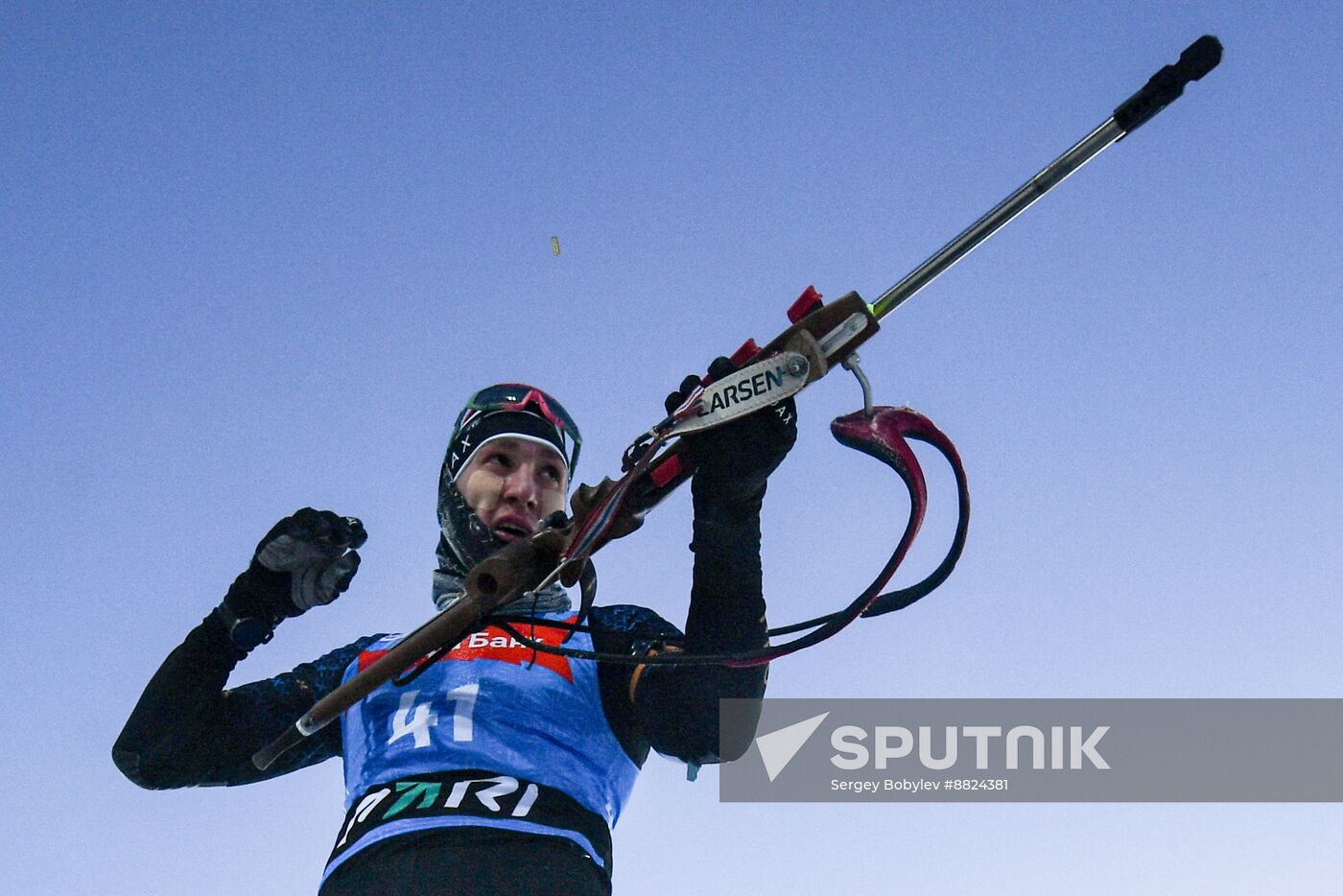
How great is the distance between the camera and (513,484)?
551 centimetres

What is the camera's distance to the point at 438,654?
14.0ft

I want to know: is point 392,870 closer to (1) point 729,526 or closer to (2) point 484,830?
(2) point 484,830

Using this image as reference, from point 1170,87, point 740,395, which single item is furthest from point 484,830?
point 1170,87

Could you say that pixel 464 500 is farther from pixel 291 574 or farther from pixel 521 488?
pixel 291 574

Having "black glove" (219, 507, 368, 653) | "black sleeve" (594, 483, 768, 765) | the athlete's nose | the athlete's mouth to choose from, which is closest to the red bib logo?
"black sleeve" (594, 483, 768, 765)

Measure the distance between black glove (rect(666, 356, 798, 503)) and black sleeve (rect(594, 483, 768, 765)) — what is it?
67 millimetres

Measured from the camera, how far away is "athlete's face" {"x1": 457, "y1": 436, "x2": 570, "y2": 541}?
542 centimetres

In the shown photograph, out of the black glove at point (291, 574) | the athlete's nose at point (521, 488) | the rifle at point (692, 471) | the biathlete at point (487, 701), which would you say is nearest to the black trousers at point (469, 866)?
the biathlete at point (487, 701)

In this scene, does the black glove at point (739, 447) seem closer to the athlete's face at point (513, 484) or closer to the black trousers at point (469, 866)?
the black trousers at point (469, 866)

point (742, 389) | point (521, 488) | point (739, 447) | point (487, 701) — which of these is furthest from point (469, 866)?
point (521, 488)

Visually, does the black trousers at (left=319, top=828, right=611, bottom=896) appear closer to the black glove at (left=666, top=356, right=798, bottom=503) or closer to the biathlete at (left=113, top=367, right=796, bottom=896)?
the biathlete at (left=113, top=367, right=796, bottom=896)

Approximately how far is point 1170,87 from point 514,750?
2837mm

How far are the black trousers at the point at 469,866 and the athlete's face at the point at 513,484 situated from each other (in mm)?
1532

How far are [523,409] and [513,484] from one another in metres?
0.50
